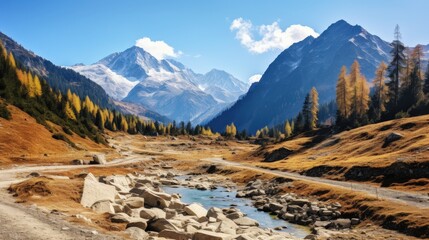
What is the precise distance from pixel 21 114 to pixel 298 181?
73.3 metres

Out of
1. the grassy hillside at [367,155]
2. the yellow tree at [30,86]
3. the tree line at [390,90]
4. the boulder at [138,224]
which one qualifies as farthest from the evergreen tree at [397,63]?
the yellow tree at [30,86]

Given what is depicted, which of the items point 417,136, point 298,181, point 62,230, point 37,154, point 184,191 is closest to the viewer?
point 62,230

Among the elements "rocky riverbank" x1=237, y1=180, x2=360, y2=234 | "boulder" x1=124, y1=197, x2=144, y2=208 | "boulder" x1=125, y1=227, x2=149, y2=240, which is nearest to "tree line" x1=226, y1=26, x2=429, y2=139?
"rocky riverbank" x1=237, y1=180, x2=360, y2=234

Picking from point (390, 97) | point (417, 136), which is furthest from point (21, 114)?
point (390, 97)

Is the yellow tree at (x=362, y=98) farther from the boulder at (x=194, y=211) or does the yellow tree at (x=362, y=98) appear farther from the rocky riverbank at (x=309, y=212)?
the boulder at (x=194, y=211)

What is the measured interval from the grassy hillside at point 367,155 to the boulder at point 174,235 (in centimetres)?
3188

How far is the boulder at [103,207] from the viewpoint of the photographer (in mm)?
27609

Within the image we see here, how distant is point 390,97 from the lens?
400 ft

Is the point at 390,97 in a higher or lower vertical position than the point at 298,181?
higher

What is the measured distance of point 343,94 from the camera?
121 m

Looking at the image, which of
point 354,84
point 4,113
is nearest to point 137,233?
point 4,113

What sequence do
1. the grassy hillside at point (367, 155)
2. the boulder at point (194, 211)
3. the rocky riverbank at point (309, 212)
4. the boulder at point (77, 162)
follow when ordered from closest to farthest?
the boulder at point (194, 211) → the rocky riverbank at point (309, 212) → the grassy hillside at point (367, 155) → the boulder at point (77, 162)

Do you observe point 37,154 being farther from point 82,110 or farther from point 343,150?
point 82,110

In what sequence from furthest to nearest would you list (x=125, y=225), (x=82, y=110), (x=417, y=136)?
(x=82, y=110) → (x=417, y=136) → (x=125, y=225)
